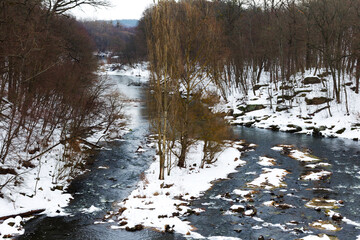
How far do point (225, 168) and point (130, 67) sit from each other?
104467 millimetres

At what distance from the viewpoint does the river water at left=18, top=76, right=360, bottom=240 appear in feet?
39.1

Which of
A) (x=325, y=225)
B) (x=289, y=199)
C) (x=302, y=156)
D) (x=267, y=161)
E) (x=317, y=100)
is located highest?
(x=317, y=100)

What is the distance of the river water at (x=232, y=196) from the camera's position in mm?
11914

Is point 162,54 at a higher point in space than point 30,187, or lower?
higher

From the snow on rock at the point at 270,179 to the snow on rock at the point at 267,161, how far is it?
1312mm

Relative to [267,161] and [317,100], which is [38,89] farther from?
[317,100]

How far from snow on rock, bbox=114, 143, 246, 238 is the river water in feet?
1.77

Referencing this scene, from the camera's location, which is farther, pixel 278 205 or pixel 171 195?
pixel 171 195

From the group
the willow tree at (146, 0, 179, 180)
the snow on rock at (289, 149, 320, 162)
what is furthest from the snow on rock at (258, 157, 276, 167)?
the willow tree at (146, 0, 179, 180)

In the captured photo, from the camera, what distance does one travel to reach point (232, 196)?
1593cm

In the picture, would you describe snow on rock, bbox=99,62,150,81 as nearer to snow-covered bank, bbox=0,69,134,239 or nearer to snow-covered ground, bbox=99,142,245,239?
snow-covered ground, bbox=99,142,245,239

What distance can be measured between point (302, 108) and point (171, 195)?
2890cm

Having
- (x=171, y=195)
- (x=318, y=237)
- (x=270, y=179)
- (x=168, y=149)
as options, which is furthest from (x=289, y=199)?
(x=168, y=149)

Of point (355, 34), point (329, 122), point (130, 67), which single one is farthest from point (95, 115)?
point (130, 67)
